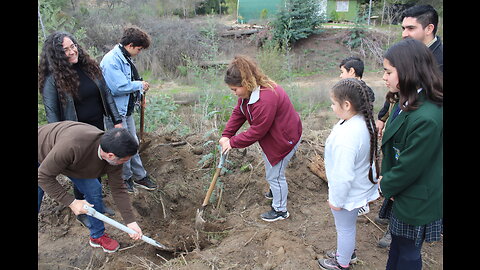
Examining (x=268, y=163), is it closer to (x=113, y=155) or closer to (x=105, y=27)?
(x=113, y=155)

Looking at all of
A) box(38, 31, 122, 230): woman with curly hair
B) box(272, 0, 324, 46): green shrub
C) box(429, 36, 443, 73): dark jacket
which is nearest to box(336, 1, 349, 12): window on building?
box(272, 0, 324, 46): green shrub

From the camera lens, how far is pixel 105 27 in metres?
13.7

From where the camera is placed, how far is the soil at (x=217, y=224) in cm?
259

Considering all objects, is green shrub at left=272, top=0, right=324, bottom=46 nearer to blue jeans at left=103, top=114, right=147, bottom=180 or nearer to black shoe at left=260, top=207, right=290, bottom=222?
blue jeans at left=103, top=114, right=147, bottom=180

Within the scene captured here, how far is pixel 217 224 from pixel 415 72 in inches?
86.7

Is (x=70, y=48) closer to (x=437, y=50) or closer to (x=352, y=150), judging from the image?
(x=352, y=150)

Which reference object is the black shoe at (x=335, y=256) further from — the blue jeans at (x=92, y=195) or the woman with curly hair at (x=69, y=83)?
the woman with curly hair at (x=69, y=83)

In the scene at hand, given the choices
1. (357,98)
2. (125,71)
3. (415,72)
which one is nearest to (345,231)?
(357,98)

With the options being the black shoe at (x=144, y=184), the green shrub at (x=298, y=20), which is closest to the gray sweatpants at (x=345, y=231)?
the black shoe at (x=144, y=184)

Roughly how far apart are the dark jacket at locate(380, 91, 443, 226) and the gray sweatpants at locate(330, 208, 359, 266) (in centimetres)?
33

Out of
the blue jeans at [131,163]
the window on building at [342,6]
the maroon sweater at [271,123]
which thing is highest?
the window on building at [342,6]

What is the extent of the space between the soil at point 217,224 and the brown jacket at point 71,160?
0.70 metres

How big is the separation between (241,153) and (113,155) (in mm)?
2265

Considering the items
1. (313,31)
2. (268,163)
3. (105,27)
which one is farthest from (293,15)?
(268,163)
